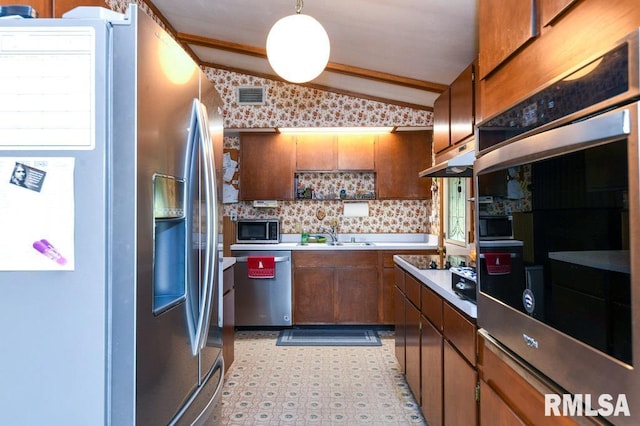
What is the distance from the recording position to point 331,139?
14.2 ft

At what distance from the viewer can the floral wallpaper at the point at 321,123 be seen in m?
4.20

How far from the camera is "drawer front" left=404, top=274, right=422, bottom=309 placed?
2238mm

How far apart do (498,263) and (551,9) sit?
0.69 m

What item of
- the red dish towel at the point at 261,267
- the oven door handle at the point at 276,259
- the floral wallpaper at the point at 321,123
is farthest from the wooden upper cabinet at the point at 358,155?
the red dish towel at the point at 261,267

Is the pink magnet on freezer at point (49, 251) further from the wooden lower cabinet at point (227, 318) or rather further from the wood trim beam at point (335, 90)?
the wood trim beam at point (335, 90)

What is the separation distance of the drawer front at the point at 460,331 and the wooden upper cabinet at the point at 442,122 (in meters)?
1.23

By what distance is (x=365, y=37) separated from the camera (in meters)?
2.77

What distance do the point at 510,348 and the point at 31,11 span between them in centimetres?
159

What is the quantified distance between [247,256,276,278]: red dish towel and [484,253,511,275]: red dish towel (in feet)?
9.84

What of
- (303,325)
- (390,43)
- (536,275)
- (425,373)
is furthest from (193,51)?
(536,275)

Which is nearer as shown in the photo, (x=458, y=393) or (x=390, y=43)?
(x=458, y=393)

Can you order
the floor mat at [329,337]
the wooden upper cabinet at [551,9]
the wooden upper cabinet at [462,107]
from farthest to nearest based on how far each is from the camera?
the floor mat at [329,337] → the wooden upper cabinet at [462,107] → the wooden upper cabinet at [551,9]

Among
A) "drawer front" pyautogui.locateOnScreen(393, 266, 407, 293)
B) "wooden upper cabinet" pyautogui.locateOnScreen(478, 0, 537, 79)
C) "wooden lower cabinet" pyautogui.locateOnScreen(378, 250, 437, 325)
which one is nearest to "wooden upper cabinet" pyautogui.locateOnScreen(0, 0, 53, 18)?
"wooden upper cabinet" pyautogui.locateOnScreen(478, 0, 537, 79)

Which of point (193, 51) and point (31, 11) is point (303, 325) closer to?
point (193, 51)
